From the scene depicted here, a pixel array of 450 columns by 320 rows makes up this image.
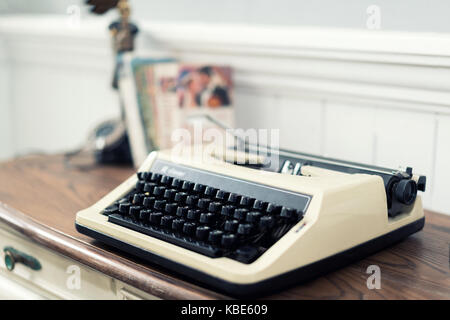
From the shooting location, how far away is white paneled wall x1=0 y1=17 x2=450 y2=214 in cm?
109

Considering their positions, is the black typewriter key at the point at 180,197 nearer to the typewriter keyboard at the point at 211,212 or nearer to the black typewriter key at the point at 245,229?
the typewriter keyboard at the point at 211,212

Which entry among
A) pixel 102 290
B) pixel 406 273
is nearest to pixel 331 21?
pixel 406 273

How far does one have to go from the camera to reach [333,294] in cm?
72

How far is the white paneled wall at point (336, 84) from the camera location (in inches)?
42.9

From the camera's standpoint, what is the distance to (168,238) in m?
0.80

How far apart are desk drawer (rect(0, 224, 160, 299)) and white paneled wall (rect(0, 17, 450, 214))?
0.62 meters

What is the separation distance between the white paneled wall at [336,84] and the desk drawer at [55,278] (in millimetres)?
616

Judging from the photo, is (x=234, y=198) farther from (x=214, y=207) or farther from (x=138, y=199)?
(x=138, y=199)

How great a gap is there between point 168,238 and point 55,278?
31cm

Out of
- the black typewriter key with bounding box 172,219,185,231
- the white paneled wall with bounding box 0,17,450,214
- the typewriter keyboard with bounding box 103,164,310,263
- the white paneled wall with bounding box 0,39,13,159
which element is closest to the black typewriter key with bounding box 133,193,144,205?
the typewriter keyboard with bounding box 103,164,310,263

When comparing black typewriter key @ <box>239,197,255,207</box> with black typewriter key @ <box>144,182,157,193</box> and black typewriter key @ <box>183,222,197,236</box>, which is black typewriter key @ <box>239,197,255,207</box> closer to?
black typewriter key @ <box>183,222,197,236</box>

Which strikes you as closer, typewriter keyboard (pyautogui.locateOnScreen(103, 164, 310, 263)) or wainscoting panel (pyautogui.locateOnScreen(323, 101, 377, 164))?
typewriter keyboard (pyautogui.locateOnScreen(103, 164, 310, 263))

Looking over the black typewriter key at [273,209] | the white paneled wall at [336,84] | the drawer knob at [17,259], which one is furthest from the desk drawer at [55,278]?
the white paneled wall at [336,84]

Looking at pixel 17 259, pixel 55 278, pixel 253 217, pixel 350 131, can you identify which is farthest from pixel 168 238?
pixel 350 131
